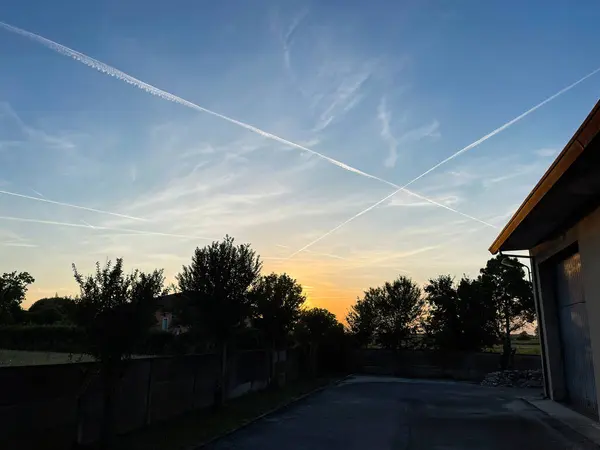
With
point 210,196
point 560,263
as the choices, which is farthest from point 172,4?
point 560,263

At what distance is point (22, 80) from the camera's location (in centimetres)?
1060

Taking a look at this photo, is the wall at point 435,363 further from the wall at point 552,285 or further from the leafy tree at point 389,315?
the wall at point 552,285

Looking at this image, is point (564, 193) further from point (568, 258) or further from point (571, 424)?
point (571, 424)

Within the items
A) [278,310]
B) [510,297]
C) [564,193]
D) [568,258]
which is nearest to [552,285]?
[568,258]

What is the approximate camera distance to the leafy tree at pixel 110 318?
9.68 m

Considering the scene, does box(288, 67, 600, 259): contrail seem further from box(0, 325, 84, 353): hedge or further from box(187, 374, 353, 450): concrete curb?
box(0, 325, 84, 353): hedge

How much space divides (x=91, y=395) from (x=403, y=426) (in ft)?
25.1

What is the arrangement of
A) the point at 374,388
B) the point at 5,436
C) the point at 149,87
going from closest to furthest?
the point at 5,436 < the point at 149,87 < the point at 374,388

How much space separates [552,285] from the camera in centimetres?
1741

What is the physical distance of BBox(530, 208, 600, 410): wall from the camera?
38.7 ft

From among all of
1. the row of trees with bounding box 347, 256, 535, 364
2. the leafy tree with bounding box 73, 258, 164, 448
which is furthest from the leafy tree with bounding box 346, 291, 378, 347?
the leafy tree with bounding box 73, 258, 164, 448

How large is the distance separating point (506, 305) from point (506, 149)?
2711 centimetres

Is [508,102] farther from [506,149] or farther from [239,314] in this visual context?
[239,314]

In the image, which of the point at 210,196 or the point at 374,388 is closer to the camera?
the point at 210,196
